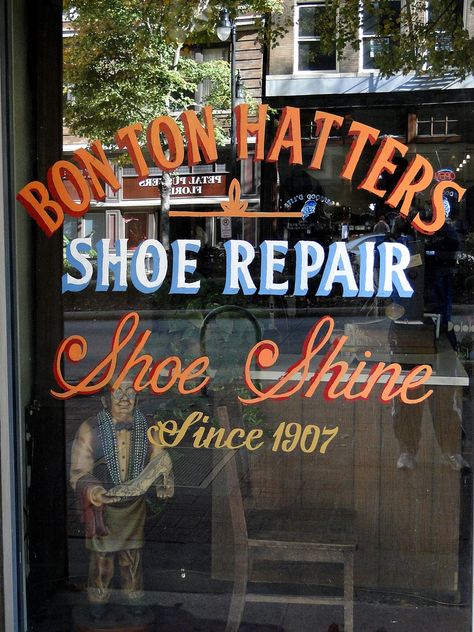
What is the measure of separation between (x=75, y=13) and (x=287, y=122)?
1123 millimetres

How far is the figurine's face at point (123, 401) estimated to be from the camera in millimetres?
3617

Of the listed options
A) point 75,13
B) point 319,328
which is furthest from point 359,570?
point 75,13

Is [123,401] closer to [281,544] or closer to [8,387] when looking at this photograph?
[8,387]

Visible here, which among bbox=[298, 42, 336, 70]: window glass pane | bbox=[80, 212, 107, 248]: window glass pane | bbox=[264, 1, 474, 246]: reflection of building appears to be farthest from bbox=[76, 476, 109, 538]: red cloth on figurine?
bbox=[298, 42, 336, 70]: window glass pane

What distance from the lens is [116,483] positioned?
368 cm

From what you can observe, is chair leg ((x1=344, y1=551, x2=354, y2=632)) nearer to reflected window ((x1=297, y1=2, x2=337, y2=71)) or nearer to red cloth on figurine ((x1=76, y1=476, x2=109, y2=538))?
red cloth on figurine ((x1=76, y1=476, x2=109, y2=538))

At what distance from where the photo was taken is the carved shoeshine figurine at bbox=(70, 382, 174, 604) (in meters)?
3.65

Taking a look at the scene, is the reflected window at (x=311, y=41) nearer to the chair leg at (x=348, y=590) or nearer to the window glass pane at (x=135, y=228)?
the window glass pane at (x=135, y=228)

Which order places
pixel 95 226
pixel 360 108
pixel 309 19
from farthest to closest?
pixel 95 226, pixel 309 19, pixel 360 108

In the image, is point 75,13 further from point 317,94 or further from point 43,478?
point 43,478

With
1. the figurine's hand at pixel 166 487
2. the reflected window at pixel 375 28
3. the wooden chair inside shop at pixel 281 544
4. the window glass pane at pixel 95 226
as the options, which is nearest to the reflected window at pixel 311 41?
the reflected window at pixel 375 28

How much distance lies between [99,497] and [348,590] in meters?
1.17

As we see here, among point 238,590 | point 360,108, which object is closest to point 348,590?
point 238,590

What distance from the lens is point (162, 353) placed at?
359 cm
